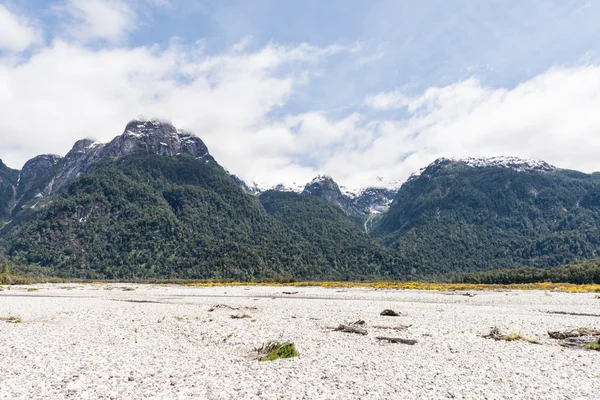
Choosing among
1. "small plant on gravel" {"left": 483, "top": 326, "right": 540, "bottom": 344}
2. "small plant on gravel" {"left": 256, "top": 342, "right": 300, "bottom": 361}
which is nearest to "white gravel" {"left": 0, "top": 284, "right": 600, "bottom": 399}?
"small plant on gravel" {"left": 256, "top": 342, "right": 300, "bottom": 361}

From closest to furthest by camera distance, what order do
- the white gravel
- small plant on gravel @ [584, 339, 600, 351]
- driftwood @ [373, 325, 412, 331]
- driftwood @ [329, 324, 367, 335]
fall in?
the white gravel < small plant on gravel @ [584, 339, 600, 351] < driftwood @ [329, 324, 367, 335] < driftwood @ [373, 325, 412, 331]

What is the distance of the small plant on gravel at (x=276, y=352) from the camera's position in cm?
1991

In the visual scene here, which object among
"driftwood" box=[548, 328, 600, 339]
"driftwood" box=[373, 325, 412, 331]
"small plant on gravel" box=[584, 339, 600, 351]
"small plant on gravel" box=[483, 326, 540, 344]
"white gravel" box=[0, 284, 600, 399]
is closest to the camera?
"white gravel" box=[0, 284, 600, 399]

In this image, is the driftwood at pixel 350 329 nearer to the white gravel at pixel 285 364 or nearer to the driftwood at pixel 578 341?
the white gravel at pixel 285 364

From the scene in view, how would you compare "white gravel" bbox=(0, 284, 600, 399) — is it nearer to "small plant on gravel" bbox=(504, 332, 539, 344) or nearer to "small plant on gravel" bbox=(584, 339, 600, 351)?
"small plant on gravel" bbox=(504, 332, 539, 344)

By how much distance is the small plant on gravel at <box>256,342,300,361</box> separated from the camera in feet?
65.3

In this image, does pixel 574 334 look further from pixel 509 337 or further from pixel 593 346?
pixel 509 337

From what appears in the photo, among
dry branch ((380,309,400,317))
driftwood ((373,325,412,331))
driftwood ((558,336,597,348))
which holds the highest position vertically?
driftwood ((558,336,597,348))

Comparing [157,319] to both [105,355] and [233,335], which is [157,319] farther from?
[105,355]

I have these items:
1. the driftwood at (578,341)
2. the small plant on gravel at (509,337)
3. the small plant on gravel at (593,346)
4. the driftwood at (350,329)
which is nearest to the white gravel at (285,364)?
the driftwood at (578,341)

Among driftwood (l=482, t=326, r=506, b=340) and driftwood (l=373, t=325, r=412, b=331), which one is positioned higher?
driftwood (l=482, t=326, r=506, b=340)

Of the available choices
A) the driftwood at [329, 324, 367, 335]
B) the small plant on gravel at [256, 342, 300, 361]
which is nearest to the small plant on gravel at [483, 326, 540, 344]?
the driftwood at [329, 324, 367, 335]

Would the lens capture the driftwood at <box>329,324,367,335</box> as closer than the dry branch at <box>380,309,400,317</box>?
Yes

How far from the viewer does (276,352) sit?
801 inches
